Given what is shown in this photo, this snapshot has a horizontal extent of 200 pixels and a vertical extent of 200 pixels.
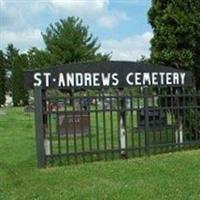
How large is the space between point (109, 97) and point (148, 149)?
1.51 meters

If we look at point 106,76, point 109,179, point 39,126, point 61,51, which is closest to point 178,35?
point 106,76

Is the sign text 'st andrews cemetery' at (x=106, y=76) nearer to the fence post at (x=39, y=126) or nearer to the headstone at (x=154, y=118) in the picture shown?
the fence post at (x=39, y=126)

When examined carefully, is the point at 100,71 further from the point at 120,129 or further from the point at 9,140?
the point at 9,140

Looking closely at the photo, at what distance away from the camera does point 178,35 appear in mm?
14250

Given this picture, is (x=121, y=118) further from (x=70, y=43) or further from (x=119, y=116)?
(x=70, y=43)

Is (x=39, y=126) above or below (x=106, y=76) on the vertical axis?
below

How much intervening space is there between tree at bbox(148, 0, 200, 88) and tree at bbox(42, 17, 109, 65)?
156 ft

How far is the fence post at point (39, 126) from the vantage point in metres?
11.1

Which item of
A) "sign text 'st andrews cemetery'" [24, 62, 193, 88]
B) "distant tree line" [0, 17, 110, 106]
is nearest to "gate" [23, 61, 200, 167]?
"sign text 'st andrews cemetery'" [24, 62, 193, 88]

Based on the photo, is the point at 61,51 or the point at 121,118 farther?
the point at 61,51

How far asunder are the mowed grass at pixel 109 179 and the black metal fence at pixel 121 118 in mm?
465

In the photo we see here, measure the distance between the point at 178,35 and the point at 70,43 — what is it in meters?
50.3

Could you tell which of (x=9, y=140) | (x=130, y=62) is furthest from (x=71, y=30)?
(x=130, y=62)

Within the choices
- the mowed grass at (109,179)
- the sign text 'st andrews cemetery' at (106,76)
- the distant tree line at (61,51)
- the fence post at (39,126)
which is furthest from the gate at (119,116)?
the distant tree line at (61,51)
